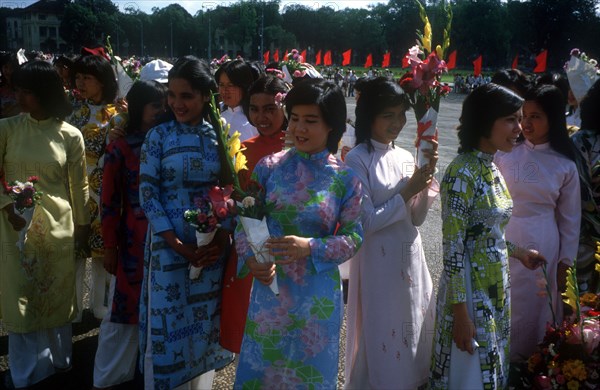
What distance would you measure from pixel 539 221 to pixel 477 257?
2.86 feet

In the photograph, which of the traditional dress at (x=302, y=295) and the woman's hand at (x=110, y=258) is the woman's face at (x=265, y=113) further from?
the woman's hand at (x=110, y=258)

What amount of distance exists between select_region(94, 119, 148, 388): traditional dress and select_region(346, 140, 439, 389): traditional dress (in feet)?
4.25

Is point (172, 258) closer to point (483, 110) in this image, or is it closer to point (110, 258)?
point (110, 258)

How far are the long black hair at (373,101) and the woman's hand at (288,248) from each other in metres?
0.93

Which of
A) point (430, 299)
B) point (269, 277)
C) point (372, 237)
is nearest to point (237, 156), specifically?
point (269, 277)

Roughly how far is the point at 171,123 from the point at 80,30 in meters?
71.6

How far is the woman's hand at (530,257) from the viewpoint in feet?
9.88

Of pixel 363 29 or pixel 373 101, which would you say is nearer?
pixel 373 101

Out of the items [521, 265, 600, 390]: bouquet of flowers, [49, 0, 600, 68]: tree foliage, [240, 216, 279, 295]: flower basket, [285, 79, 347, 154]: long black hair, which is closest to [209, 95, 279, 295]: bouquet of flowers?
[240, 216, 279, 295]: flower basket

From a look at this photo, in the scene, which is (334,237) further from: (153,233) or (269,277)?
(153,233)

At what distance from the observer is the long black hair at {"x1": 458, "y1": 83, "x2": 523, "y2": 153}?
2688mm

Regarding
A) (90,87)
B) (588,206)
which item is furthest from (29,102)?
(588,206)

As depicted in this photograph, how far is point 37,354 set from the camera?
355 centimetres

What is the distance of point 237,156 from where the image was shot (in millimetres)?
2680
